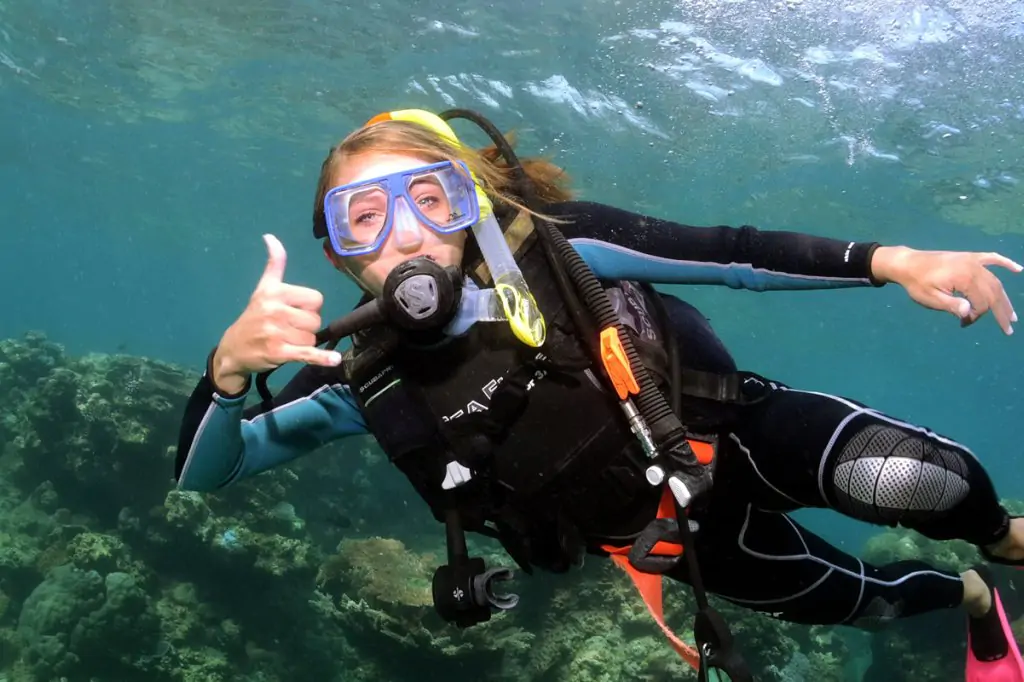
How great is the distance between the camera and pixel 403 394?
3.05 m

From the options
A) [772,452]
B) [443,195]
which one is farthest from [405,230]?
[772,452]

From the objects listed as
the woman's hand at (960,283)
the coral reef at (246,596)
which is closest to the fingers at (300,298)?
the woman's hand at (960,283)

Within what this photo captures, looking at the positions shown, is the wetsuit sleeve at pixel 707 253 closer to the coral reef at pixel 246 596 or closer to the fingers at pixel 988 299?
the fingers at pixel 988 299

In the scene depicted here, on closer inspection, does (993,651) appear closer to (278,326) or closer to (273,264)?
(278,326)

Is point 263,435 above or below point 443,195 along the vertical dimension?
below

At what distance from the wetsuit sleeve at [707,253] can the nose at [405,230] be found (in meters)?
0.71

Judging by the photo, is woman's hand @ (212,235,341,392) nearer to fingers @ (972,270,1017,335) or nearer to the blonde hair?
the blonde hair

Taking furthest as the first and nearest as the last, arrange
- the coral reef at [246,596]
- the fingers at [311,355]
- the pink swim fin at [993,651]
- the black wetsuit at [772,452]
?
the coral reef at [246,596]
the pink swim fin at [993,651]
the black wetsuit at [772,452]
the fingers at [311,355]

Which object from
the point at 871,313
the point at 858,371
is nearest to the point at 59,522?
the point at 871,313

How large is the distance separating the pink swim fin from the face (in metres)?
3.92

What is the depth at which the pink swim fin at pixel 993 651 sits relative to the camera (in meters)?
3.95

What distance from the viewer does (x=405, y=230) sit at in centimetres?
292

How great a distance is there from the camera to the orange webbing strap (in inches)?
116

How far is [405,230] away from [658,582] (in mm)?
2105
